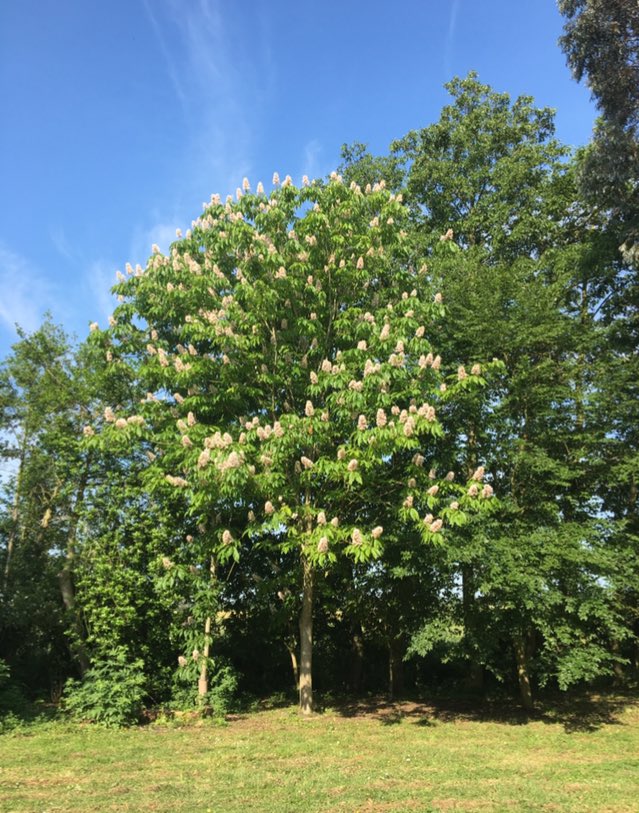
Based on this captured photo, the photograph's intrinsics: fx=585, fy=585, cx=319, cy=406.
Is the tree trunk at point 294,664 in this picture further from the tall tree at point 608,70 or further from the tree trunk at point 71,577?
the tall tree at point 608,70

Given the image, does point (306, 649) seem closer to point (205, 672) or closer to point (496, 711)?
point (205, 672)

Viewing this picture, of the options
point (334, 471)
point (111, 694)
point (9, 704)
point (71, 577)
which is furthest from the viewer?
point (71, 577)

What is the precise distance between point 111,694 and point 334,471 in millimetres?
5892

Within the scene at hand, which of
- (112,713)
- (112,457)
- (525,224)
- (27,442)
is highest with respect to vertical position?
(525,224)

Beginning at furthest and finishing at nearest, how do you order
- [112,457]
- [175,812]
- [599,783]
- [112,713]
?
[112,457]
[112,713]
[599,783]
[175,812]

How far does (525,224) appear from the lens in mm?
17312

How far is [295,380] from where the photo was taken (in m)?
10.7

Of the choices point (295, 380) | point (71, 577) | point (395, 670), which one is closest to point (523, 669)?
point (395, 670)

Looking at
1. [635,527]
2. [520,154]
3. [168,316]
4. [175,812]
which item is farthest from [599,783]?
[520,154]

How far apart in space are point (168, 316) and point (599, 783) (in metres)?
9.75

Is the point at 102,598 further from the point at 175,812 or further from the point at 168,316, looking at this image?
the point at 175,812

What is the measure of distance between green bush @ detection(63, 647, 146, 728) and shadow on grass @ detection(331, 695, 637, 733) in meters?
3.95

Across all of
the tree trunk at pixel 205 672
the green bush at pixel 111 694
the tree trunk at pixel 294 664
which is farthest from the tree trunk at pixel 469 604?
the green bush at pixel 111 694

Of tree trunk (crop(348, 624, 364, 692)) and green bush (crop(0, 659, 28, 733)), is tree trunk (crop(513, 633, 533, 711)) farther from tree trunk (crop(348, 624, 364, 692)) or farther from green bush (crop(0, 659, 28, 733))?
green bush (crop(0, 659, 28, 733))
